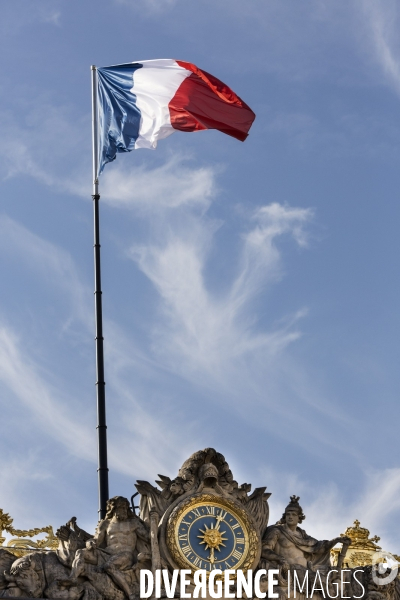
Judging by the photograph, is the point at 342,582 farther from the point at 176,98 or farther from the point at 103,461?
the point at 176,98

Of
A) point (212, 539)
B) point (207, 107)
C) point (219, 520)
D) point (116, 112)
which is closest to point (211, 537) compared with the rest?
point (212, 539)

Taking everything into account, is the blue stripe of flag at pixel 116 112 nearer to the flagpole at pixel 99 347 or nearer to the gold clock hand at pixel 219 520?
the flagpole at pixel 99 347

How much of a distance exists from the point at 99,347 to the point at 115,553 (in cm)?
574

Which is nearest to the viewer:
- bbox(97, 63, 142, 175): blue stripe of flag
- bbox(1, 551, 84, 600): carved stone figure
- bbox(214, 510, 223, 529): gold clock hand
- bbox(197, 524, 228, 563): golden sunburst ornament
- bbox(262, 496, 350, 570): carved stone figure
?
bbox(1, 551, 84, 600): carved stone figure

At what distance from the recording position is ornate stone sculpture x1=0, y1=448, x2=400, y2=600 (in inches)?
1350

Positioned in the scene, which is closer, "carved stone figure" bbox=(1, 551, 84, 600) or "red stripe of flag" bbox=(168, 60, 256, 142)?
"carved stone figure" bbox=(1, 551, 84, 600)

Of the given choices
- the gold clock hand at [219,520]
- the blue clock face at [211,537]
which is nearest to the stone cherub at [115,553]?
the blue clock face at [211,537]

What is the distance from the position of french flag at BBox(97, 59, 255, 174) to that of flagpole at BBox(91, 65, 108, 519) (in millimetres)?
183

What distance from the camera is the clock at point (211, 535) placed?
35.0 metres

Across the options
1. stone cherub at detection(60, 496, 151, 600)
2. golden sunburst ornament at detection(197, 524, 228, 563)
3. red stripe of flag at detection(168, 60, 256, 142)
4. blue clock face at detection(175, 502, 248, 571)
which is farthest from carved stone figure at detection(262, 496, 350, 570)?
red stripe of flag at detection(168, 60, 256, 142)

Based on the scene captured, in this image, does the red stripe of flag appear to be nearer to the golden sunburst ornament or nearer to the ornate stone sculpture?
the ornate stone sculpture

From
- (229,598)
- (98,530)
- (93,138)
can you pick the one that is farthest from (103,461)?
(93,138)

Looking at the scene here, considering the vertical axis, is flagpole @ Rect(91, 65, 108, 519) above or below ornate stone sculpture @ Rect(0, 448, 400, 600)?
above

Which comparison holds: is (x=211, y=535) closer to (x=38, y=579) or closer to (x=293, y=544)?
(x=293, y=544)
